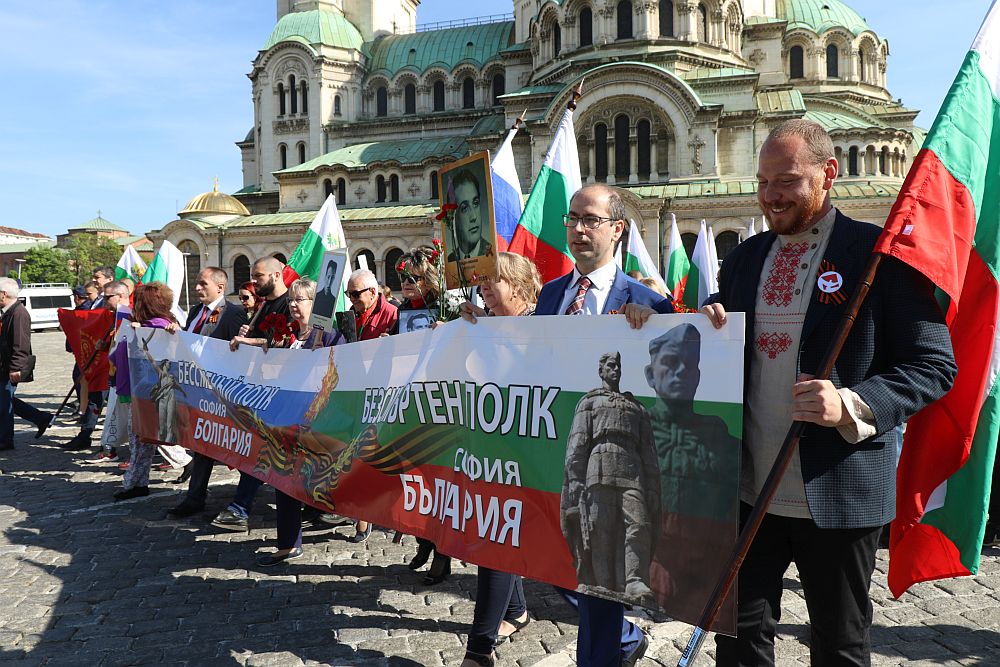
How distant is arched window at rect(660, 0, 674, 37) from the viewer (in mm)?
37875

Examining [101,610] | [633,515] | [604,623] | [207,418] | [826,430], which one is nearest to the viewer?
[826,430]

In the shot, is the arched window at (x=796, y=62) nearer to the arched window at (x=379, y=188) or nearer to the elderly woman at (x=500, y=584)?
the arched window at (x=379, y=188)

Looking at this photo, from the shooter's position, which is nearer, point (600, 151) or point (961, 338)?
point (961, 338)

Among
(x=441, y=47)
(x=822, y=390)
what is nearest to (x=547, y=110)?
(x=441, y=47)

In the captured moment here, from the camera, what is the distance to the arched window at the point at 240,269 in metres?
45.4

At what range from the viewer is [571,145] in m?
6.59

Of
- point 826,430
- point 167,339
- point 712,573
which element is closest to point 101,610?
point 167,339

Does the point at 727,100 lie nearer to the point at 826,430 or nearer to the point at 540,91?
the point at 540,91

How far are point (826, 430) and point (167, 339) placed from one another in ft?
20.1

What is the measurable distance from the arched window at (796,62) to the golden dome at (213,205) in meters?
35.6

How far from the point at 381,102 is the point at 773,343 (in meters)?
52.0

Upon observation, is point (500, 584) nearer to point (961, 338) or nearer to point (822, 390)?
point (822, 390)

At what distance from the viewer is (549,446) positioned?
3098 mm

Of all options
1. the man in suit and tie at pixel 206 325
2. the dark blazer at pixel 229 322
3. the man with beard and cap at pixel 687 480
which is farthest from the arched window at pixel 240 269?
the man with beard and cap at pixel 687 480
